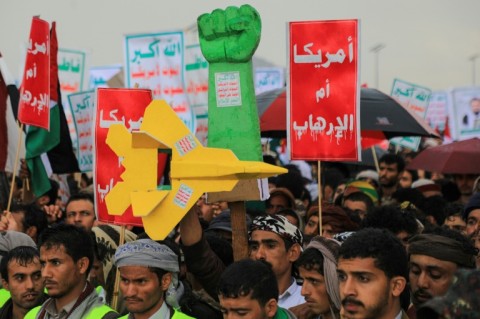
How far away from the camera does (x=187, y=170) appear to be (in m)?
5.05

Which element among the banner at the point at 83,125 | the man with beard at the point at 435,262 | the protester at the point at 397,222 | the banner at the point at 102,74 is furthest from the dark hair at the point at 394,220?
the banner at the point at 102,74

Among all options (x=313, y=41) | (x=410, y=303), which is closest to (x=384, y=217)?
(x=313, y=41)

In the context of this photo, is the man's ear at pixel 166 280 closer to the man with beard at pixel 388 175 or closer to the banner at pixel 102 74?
the man with beard at pixel 388 175

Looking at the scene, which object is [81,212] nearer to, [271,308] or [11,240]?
[11,240]

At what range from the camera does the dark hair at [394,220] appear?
6750mm

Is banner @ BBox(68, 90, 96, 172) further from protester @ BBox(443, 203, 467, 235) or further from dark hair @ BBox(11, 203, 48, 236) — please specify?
protester @ BBox(443, 203, 467, 235)

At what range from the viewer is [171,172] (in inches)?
199

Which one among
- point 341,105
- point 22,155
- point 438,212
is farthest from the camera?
point 22,155

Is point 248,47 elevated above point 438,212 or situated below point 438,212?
above

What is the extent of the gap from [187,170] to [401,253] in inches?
46.5

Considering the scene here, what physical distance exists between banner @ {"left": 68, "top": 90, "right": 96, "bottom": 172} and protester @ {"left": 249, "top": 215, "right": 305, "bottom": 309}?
497 cm

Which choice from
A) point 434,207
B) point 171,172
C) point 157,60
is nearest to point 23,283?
point 171,172

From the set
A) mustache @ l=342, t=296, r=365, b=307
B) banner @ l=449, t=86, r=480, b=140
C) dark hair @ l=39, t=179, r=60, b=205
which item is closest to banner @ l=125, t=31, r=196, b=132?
dark hair @ l=39, t=179, r=60, b=205

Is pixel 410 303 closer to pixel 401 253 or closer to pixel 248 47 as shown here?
pixel 401 253
